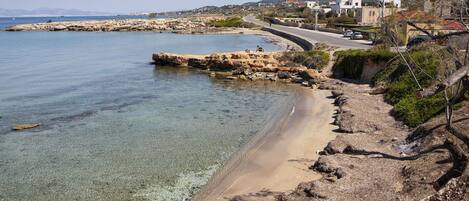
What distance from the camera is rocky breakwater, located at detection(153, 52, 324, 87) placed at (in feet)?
132

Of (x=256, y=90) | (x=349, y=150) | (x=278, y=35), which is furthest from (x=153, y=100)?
(x=278, y=35)

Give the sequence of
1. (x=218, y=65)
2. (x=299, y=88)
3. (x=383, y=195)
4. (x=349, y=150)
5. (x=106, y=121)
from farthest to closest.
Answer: (x=218, y=65) → (x=299, y=88) → (x=106, y=121) → (x=349, y=150) → (x=383, y=195)

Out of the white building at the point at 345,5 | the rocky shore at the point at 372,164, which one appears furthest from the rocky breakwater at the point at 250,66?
the white building at the point at 345,5

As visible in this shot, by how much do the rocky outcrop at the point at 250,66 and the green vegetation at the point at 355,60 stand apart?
2027 millimetres

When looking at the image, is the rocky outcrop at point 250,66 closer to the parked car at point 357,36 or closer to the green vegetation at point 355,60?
the green vegetation at point 355,60

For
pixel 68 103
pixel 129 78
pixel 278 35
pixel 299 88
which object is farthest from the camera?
pixel 278 35

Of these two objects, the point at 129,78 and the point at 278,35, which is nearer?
the point at 129,78

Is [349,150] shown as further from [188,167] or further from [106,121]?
[106,121]

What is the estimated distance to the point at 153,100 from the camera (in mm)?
32562

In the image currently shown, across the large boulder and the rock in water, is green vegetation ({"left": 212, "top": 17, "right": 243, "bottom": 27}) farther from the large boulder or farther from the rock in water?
the rock in water

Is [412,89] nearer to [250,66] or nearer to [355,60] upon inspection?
[355,60]

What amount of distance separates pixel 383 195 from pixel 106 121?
17078mm

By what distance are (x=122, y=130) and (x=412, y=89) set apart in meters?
15.2

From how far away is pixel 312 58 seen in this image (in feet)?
148
